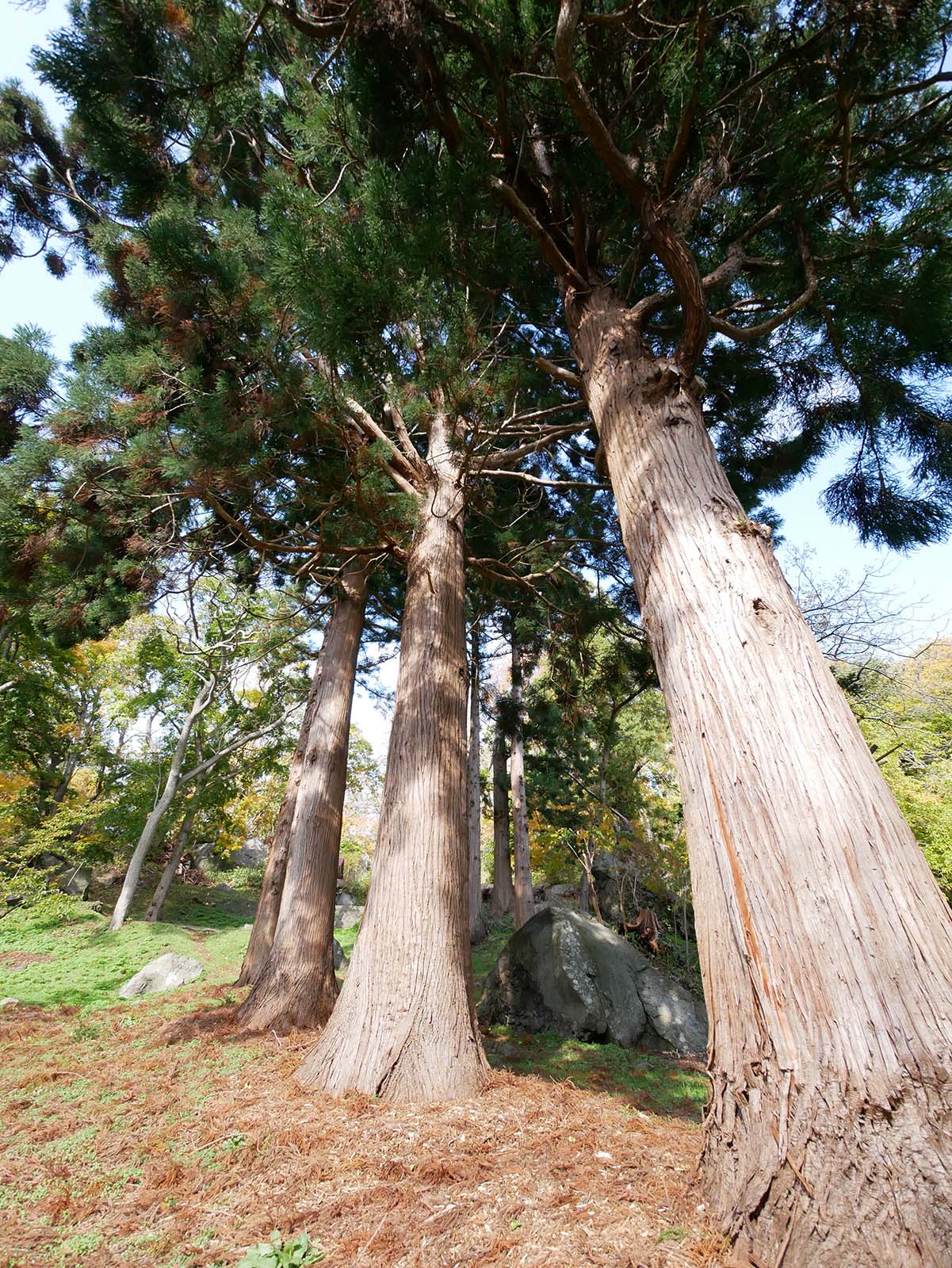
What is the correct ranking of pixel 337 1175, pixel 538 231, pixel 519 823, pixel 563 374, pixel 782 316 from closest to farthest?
pixel 337 1175, pixel 782 316, pixel 538 231, pixel 563 374, pixel 519 823

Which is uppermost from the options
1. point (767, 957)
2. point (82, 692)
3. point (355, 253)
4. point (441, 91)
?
point (82, 692)

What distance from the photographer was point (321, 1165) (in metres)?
2.11

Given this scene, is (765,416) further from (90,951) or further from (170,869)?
(170,869)

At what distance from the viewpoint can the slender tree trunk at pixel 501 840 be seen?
13969 mm

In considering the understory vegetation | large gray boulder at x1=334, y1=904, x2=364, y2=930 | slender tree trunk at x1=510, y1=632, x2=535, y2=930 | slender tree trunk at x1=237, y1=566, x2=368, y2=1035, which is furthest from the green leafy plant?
large gray boulder at x1=334, y1=904, x2=364, y2=930

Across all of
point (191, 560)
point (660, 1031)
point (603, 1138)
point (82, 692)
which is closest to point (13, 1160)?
point (603, 1138)

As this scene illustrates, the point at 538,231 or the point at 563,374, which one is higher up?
the point at 538,231

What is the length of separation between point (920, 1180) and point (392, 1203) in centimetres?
158

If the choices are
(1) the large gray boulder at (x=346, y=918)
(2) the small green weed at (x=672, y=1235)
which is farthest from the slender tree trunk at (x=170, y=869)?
(2) the small green weed at (x=672, y=1235)

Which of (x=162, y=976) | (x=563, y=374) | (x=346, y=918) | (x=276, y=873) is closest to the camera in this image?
(x=563, y=374)

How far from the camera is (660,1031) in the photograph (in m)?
5.87

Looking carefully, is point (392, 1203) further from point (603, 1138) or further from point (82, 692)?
point (82, 692)

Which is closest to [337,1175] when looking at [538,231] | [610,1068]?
[610,1068]

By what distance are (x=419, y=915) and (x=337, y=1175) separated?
4.14 feet
